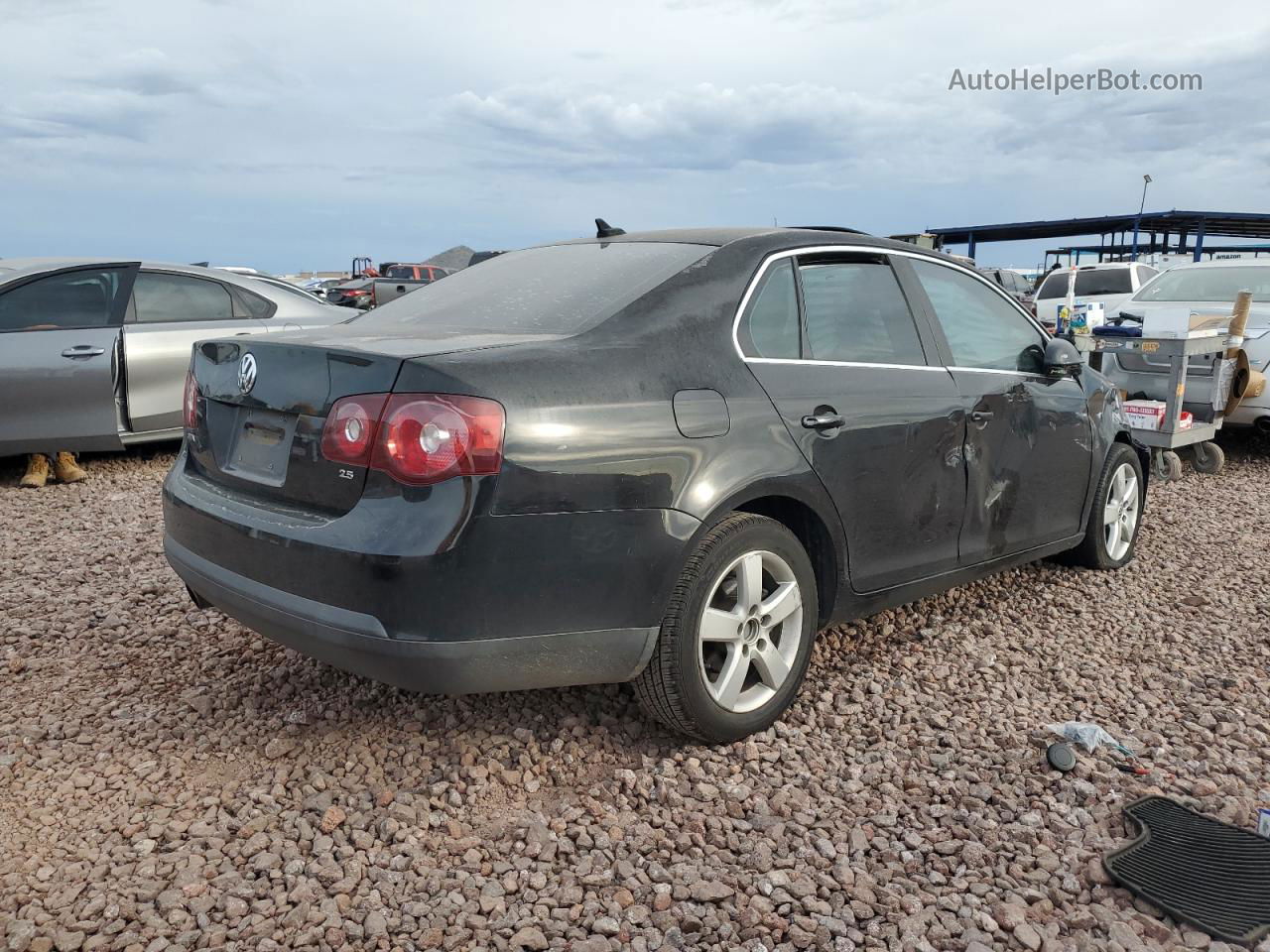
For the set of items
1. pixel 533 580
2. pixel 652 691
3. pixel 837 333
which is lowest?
pixel 652 691

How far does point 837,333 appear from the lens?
136 inches

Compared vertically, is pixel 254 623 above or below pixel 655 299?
below

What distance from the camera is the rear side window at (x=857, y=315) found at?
3.40m

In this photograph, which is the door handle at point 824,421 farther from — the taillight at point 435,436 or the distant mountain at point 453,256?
the distant mountain at point 453,256

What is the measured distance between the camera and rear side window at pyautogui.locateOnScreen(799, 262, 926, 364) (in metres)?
3.40

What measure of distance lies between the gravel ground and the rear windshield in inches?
52.2

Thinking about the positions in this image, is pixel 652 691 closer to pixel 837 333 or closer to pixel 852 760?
pixel 852 760

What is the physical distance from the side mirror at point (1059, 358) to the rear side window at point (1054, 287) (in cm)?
1404

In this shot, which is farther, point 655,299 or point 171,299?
point 171,299

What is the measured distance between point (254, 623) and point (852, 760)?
1.88 m

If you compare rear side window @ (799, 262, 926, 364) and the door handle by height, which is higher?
rear side window @ (799, 262, 926, 364)

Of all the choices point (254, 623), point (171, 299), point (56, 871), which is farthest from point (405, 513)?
point (171, 299)

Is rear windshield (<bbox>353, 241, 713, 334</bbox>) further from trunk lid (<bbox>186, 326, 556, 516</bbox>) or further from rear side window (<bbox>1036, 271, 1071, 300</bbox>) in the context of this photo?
rear side window (<bbox>1036, 271, 1071, 300</bbox>)

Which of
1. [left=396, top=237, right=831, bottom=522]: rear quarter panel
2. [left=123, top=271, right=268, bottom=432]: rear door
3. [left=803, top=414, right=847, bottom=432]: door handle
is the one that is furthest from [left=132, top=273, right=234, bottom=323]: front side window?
[left=803, top=414, right=847, bottom=432]: door handle
